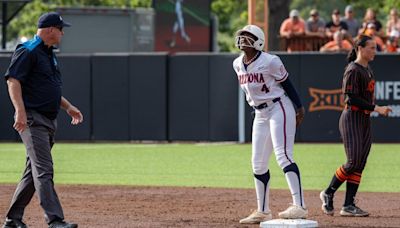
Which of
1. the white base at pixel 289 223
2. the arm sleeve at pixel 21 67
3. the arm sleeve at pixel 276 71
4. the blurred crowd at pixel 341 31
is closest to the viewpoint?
the arm sleeve at pixel 21 67

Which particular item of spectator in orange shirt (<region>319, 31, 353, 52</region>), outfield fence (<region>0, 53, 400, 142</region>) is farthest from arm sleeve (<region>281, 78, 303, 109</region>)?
spectator in orange shirt (<region>319, 31, 353, 52</region>)

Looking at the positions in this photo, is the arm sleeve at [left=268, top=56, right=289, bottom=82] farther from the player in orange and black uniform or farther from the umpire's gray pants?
the umpire's gray pants

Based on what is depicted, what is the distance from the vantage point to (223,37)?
192ft

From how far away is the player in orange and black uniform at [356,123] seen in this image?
11133 mm

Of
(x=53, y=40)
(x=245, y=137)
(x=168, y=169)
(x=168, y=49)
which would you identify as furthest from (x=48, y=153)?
(x=168, y=49)

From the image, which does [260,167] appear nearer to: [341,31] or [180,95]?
[180,95]

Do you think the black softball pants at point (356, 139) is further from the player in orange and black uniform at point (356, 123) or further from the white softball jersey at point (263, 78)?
the white softball jersey at point (263, 78)

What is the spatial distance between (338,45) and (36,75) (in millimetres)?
14336

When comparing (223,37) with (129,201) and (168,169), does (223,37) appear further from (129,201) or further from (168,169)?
(129,201)

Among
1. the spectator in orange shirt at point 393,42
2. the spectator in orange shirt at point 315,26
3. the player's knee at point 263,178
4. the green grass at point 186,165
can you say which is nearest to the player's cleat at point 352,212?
the player's knee at point 263,178

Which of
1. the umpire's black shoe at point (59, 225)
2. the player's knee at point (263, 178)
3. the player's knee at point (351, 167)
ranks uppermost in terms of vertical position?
the player's knee at point (351, 167)

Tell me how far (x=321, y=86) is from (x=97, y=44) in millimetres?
9062

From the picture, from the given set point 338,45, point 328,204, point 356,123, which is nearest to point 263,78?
point 356,123

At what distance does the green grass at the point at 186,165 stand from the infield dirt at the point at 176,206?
104 cm
